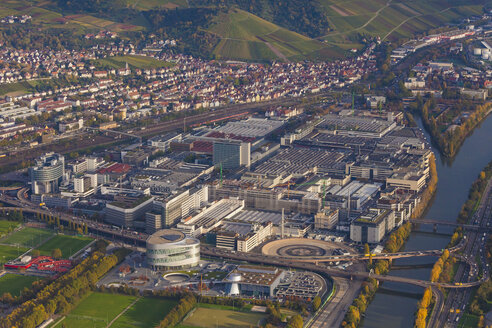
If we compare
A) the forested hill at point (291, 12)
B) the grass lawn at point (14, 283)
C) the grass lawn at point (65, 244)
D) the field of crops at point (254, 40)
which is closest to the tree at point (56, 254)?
the grass lawn at point (65, 244)

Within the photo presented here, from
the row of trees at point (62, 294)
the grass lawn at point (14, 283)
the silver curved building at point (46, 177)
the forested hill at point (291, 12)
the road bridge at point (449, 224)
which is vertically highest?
the forested hill at point (291, 12)

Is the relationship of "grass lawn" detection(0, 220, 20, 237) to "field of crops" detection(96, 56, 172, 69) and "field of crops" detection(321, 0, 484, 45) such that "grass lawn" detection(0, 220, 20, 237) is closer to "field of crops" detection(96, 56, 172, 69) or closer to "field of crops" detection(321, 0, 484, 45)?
"field of crops" detection(96, 56, 172, 69)

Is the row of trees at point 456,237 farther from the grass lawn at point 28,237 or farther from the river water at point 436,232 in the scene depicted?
the grass lawn at point 28,237

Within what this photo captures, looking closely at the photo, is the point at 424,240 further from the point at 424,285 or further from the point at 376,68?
the point at 376,68

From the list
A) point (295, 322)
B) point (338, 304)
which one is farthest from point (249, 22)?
point (295, 322)

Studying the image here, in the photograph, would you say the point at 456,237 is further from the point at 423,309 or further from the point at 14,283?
the point at 14,283

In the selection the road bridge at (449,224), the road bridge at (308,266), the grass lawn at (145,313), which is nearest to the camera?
the grass lawn at (145,313)

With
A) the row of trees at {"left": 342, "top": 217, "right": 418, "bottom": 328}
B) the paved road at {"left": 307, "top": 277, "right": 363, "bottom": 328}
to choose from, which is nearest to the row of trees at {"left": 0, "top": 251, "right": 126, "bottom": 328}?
the paved road at {"left": 307, "top": 277, "right": 363, "bottom": 328}
